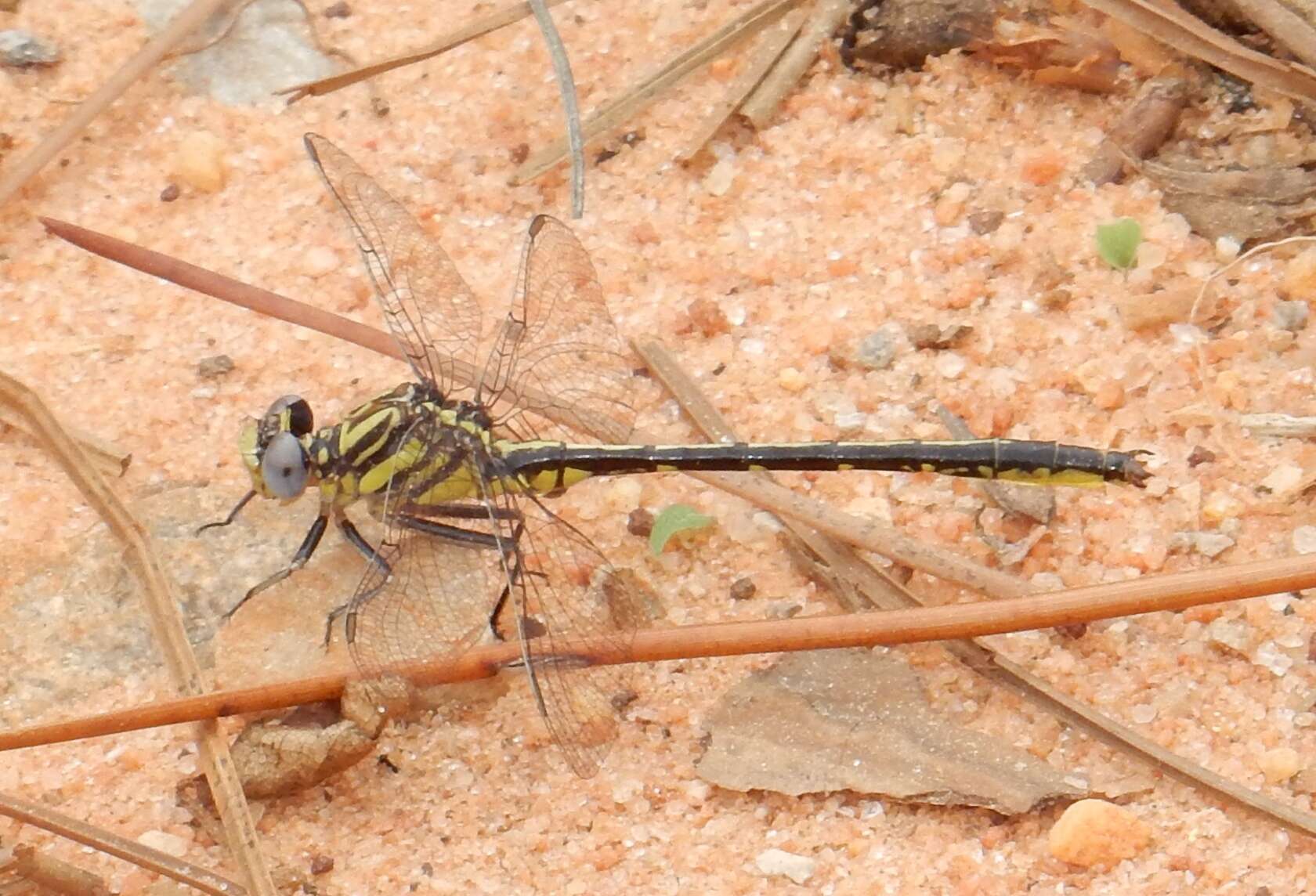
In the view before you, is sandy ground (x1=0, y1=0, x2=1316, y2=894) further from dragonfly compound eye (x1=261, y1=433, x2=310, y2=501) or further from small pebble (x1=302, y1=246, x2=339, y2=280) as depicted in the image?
dragonfly compound eye (x1=261, y1=433, x2=310, y2=501)

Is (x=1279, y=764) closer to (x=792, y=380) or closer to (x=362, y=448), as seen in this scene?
(x=792, y=380)

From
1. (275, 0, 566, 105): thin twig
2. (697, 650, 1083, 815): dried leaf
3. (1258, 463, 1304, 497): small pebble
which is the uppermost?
(275, 0, 566, 105): thin twig

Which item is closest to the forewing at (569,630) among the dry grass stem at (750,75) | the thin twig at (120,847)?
the thin twig at (120,847)

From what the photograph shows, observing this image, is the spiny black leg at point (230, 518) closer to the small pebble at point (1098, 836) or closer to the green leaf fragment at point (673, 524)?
the green leaf fragment at point (673, 524)

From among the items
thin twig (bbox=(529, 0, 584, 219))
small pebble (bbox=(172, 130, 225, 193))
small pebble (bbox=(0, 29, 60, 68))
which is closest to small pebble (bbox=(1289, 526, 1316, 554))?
thin twig (bbox=(529, 0, 584, 219))

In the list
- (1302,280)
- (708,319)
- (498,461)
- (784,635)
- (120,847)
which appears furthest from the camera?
(708,319)

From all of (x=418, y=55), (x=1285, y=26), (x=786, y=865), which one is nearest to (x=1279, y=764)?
(x=786, y=865)
